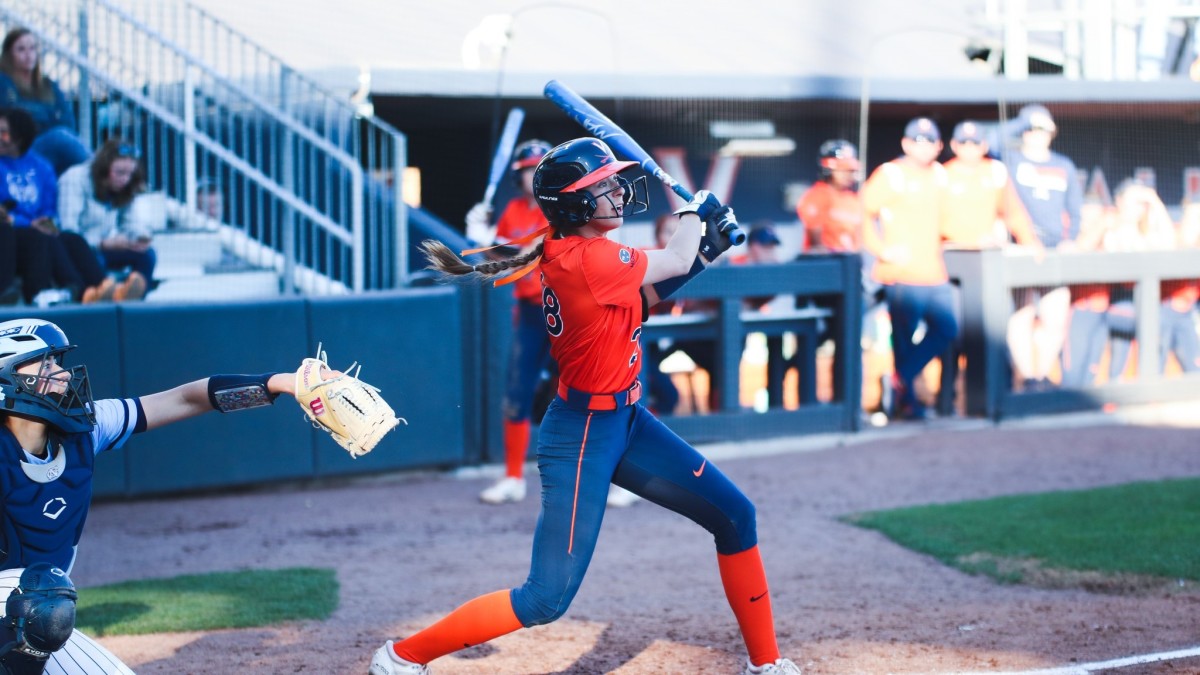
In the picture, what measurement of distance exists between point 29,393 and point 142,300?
444cm

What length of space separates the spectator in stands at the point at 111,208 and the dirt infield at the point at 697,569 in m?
1.48

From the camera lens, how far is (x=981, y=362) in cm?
980

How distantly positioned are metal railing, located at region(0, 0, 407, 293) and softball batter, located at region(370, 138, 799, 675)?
4325 mm

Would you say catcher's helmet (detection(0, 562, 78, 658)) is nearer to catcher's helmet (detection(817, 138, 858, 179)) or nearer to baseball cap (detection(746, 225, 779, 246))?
baseball cap (detection(746, 225, 779, 246))

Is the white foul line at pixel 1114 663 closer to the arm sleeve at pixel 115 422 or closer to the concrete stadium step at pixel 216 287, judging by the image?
the arm sleeve at pixel 115 422

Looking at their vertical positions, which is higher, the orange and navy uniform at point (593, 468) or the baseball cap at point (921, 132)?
the baseball cap at point (921, 132)

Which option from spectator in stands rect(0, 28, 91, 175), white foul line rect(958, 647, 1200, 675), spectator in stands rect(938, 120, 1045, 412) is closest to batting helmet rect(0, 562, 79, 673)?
white foul line rect(958, 647, 1200, 675)

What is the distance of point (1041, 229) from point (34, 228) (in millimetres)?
7553

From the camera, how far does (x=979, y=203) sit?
1017 centimetres

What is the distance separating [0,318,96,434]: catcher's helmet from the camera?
3369 millimetres

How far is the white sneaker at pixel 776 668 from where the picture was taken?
13.4 feet

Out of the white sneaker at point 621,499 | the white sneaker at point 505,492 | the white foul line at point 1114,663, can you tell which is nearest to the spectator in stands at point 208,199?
the white sneaker at point 505,492

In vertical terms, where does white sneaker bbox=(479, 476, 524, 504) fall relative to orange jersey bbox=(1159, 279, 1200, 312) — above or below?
below

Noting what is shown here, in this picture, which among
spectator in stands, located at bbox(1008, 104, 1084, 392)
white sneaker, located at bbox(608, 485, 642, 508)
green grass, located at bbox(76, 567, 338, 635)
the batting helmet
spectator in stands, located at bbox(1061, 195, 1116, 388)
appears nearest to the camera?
the batting helmet
